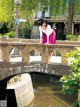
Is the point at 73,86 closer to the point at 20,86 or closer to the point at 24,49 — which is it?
the point at 24,49

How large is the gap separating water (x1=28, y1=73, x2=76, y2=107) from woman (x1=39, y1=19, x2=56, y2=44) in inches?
317

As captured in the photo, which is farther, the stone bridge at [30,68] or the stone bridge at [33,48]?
the stone bridge at [30,68]

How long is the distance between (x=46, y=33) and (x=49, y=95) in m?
12.6

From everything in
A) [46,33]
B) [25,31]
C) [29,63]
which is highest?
[46,33]

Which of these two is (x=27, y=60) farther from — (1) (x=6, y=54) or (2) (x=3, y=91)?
(2) (x=3, y=91)

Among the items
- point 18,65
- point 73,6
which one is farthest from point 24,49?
point 73,6

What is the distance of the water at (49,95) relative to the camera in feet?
82.0

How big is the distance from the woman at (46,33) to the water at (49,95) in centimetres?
805

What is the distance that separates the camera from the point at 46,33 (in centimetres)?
1543

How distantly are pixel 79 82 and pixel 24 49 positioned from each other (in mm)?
6362

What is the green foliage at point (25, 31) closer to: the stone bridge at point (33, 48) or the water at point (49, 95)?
the water at point (49, 95)

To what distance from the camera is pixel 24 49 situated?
51.6 feet

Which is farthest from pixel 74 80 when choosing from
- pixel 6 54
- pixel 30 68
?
pixel 6 54

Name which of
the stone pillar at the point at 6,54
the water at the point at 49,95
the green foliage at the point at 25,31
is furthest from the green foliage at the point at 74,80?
the green foliage at the point at 25,31
